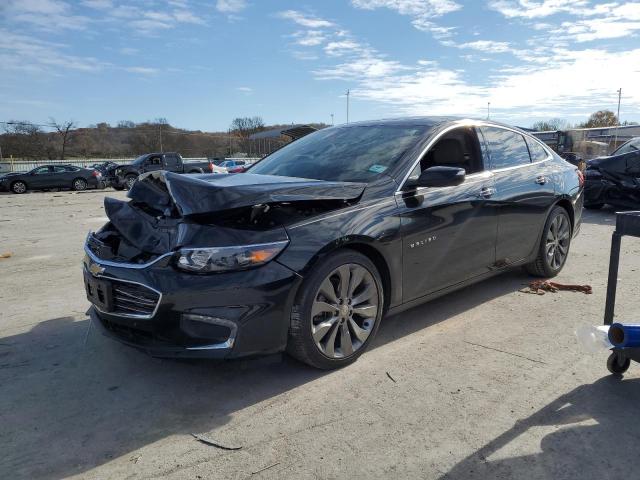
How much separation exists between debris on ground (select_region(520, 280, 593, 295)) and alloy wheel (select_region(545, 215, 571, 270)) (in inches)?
11.2

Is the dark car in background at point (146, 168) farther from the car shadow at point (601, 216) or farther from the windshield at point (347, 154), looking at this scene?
the windshield at point (347, 154)

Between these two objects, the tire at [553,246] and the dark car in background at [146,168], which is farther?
the dark car in background at [146,168]

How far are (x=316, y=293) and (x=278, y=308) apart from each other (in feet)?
0.87

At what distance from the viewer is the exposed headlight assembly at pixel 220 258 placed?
9.05ft

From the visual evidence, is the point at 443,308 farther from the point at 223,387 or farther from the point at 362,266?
the point at 223,387

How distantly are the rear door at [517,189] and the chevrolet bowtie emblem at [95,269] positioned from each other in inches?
123

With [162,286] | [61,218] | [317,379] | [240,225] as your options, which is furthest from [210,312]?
[61,218]

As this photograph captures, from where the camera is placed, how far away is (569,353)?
11.4 feet

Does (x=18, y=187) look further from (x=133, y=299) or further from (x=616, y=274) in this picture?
(x=616, y=274)

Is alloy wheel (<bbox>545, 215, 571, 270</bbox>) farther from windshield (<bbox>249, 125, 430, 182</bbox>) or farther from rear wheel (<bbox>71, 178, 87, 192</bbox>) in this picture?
rear wheel (<bbox>71, 178, 87, 192</bbox>)

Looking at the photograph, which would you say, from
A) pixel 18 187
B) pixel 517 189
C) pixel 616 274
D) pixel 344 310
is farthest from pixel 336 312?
pixel 18 187

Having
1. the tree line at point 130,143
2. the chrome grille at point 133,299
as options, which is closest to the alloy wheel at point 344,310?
the chrome grille at point 133,299

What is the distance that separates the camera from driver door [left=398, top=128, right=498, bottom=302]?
3570 millimetres

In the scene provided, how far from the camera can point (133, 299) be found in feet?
9.39
